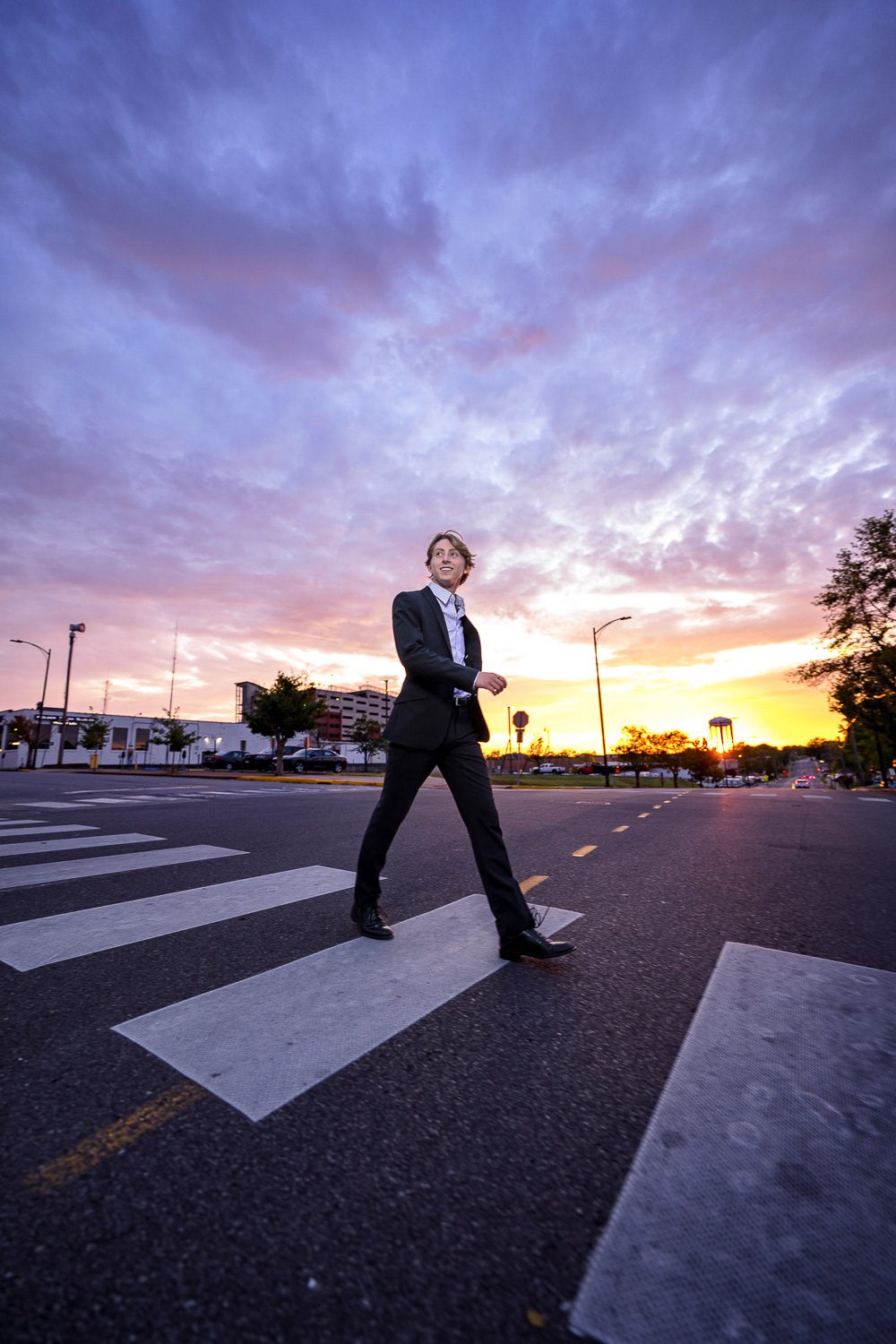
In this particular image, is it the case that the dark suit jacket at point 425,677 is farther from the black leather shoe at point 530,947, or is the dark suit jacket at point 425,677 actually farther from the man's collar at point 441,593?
the black leather shoe at point 530,947

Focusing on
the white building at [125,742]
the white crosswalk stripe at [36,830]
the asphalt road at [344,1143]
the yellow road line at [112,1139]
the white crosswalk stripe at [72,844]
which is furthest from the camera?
the white building at [125,742]

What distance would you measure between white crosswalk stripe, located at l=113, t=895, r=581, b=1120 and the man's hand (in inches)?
46.7

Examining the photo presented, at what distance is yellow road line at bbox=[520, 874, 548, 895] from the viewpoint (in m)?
3.85

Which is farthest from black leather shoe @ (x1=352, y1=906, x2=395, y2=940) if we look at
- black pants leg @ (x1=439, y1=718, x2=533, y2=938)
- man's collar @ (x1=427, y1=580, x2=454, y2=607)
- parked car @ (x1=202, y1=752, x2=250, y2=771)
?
parked car @ (x1=202, y1=752, x2=250, y2=771)

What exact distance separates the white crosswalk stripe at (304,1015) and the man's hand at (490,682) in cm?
119

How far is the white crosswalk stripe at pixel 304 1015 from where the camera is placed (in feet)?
5.16

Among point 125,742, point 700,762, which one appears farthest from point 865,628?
point 125,742

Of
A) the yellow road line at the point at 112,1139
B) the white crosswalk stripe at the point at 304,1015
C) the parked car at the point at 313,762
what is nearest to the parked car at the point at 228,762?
the parked car at the point at 313,762

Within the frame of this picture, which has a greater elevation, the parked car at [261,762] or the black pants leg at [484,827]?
the parked car at [261,762]

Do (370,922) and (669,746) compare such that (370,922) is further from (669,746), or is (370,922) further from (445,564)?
(669,746)

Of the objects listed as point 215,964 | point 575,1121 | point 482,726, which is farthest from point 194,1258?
point 482,726

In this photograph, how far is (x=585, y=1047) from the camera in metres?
1.79

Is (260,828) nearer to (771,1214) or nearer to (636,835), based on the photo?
(636,835)

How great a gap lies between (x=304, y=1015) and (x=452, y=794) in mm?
1169
